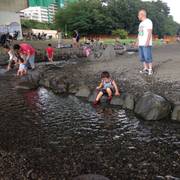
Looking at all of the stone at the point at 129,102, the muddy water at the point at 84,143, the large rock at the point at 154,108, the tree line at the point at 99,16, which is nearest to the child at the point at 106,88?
the muddy water at the point at 84,143

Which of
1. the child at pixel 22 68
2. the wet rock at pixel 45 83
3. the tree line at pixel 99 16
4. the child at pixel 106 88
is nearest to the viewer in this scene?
the child at pixel 106 88

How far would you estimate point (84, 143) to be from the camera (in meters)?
6.39

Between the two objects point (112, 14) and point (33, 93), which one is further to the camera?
point (112, 14)

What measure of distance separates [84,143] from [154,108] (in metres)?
2.09

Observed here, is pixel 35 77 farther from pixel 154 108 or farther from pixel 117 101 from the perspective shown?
pixel 154 108

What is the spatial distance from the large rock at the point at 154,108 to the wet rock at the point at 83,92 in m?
2.82

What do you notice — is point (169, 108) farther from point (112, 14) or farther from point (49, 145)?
point (112, 14)

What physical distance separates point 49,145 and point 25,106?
3551mm

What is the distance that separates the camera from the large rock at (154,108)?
7.67 m

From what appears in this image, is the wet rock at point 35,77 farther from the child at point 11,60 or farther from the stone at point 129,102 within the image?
the stone at point 129,102

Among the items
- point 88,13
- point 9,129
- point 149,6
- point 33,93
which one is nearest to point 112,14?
point 88,13

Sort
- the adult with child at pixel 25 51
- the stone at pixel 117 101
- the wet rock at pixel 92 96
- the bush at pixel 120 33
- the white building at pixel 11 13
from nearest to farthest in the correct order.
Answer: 1. the stone at pixel 117 101
2. the wet rock at pixel 92 96
3. the adult with child at pixel 25 51
4. the white building at pixel 11 13
5. the bush at pixel 120 33

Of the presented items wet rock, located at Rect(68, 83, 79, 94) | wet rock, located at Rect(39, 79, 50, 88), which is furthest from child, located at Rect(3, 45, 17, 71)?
wet rock, located at Rect(68, 83, 79, 94)

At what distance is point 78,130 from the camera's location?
7203mm
